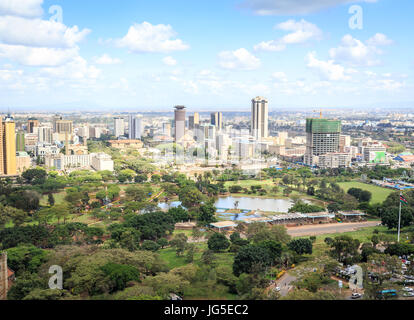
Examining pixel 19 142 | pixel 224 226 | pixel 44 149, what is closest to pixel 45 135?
pixel 44 149

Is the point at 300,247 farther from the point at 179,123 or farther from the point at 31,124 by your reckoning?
the point at 31,124

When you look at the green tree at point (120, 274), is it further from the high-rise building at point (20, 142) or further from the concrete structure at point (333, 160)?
the concrete structure at point (333, 160)

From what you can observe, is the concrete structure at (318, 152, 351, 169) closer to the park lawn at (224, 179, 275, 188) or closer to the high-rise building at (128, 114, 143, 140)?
the park lawn at (224, 179, 275, 188)

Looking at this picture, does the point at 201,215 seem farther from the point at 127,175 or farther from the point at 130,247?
the point at 127,175

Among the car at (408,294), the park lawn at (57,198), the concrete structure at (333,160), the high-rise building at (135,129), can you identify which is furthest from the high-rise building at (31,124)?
the car at (408,294)
